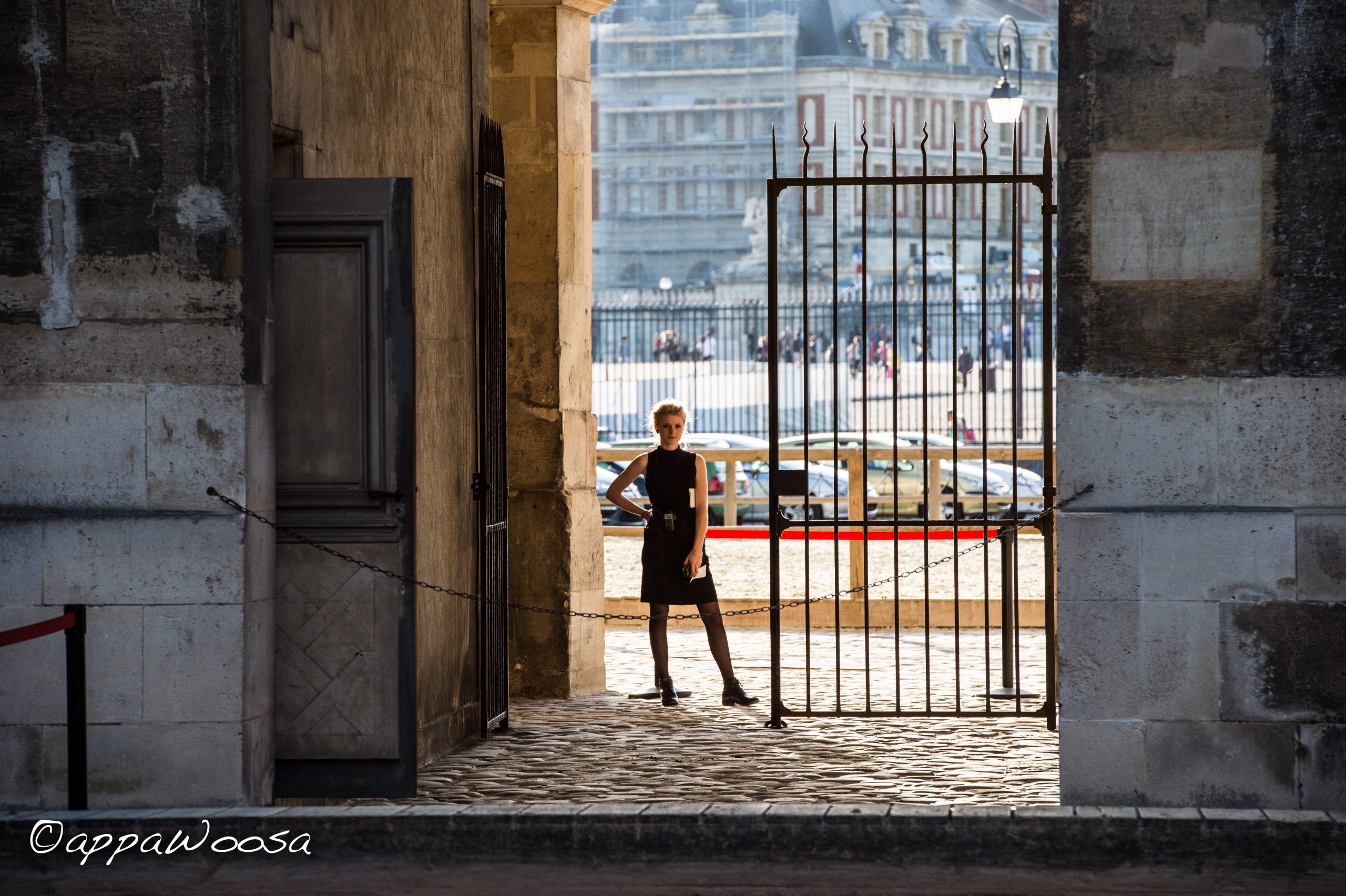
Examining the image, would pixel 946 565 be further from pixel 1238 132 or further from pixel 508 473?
pixel 1238 132

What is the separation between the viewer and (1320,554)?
5574mm

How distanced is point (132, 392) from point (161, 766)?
1170 millimetres

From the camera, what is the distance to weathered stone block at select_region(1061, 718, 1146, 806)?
562cm

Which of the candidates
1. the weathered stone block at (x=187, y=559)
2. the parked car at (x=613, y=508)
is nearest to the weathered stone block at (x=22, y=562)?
the weathered stone block at (x=187, y=559)

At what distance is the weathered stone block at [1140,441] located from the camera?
18.5 feet

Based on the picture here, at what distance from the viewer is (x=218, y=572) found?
567cm

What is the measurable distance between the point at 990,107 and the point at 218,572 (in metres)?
12.3

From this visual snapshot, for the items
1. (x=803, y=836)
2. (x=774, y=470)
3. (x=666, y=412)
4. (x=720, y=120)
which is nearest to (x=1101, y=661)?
(x=803, y=836)

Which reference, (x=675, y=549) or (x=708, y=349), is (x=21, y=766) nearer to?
(x=675, y=549)

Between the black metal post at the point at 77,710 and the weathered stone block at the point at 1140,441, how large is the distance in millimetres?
3034

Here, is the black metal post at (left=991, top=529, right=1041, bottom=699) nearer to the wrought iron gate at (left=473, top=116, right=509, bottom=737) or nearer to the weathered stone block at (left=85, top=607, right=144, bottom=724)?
the wrought iron gate at (left=473, top=116, right=509, bottom=737)

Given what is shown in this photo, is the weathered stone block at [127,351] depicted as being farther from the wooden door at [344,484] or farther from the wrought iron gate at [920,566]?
the wrought iron gate at [920,566]

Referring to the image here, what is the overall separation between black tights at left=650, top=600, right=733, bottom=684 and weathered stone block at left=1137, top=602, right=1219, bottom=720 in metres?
3.14

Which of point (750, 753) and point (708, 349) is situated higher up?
point (708, 349)
